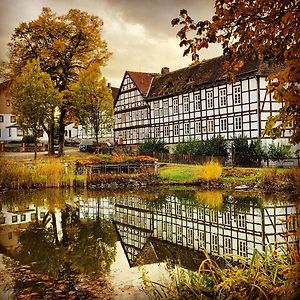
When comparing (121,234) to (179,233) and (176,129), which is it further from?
(176,129)

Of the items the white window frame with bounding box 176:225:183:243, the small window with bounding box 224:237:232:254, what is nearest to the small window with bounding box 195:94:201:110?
the white window frame with bounding box 176:225:183:243

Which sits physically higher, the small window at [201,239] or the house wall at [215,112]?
the house wall at [215,112]

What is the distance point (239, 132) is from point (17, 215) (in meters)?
10.5

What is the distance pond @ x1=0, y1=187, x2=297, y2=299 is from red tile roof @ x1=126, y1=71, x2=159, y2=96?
1291 cm

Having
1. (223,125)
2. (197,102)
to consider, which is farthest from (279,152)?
(197,102)

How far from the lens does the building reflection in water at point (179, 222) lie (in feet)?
16.7

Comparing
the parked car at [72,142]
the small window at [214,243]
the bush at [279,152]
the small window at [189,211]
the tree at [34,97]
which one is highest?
the tree at [34,97]

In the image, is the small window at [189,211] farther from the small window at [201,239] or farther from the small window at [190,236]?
the small window at [201,239]

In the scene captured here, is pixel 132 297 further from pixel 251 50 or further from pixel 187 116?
pixel 187 116

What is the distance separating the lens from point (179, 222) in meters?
6.99

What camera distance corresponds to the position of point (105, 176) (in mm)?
13289

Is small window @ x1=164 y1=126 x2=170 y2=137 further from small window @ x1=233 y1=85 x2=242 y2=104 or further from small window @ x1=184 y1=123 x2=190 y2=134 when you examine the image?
small window @ x1=233 y1=85 x2=242 y2=104

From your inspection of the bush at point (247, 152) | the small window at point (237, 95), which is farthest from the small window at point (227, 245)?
the small window at point (237, 95)

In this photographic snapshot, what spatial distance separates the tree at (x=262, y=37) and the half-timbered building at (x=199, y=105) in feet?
36.7
